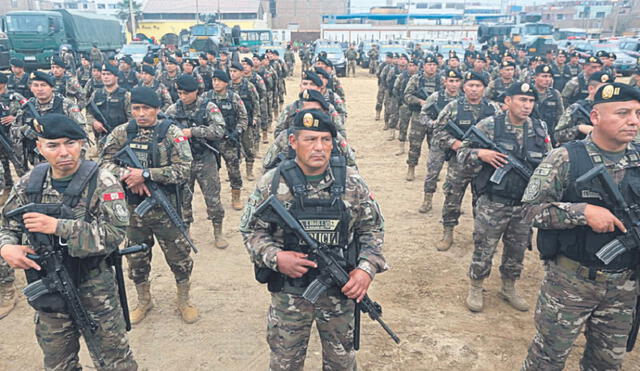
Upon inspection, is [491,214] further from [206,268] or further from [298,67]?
[298,67]

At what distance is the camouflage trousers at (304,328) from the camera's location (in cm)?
289

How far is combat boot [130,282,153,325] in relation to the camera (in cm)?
464

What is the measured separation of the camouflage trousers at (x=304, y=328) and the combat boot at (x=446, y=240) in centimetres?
367

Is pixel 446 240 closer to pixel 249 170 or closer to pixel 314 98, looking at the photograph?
pixel 314 98

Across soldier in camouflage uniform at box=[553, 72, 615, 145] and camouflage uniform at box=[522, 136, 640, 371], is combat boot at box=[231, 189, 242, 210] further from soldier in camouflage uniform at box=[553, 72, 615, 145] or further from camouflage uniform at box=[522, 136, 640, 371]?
camouflage uniform at box=[522, 136, 640, 371]

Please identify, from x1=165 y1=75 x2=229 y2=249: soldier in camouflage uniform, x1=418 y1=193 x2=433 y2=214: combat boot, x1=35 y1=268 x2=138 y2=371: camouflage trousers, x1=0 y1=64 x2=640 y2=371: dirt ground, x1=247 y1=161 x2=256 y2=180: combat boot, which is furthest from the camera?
x1=247 y1=161 x2=256 y2=180: combat boot

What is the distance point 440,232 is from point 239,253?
3.07 metres

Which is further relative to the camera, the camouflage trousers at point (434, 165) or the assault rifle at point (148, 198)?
the camouflage trousers at point (434, 165)

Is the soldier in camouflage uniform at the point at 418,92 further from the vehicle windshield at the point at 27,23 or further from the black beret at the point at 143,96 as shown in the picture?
the vehicle windshield at the point at 27,23

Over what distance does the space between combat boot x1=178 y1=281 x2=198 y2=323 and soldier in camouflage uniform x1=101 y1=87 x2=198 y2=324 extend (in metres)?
0.22

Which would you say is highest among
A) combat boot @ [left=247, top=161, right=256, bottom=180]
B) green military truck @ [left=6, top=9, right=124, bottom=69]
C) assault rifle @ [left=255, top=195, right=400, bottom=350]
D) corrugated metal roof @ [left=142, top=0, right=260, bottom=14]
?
corrugated metal roof @ [left=142, top=0, right=260, bottom=14]

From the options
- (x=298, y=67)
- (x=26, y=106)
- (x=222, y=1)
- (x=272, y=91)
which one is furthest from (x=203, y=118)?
(x=222, y=1)

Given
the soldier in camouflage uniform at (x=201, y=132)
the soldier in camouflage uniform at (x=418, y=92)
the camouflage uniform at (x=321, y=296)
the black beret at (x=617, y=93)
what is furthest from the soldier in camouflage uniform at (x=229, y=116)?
the black beret at (x=617, y=93)

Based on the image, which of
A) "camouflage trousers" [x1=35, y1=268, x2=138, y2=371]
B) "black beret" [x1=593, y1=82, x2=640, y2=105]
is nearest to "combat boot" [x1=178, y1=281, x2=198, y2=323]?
"camouflage trousers" [x1=35, y1=268, x2=138, y2=371]
